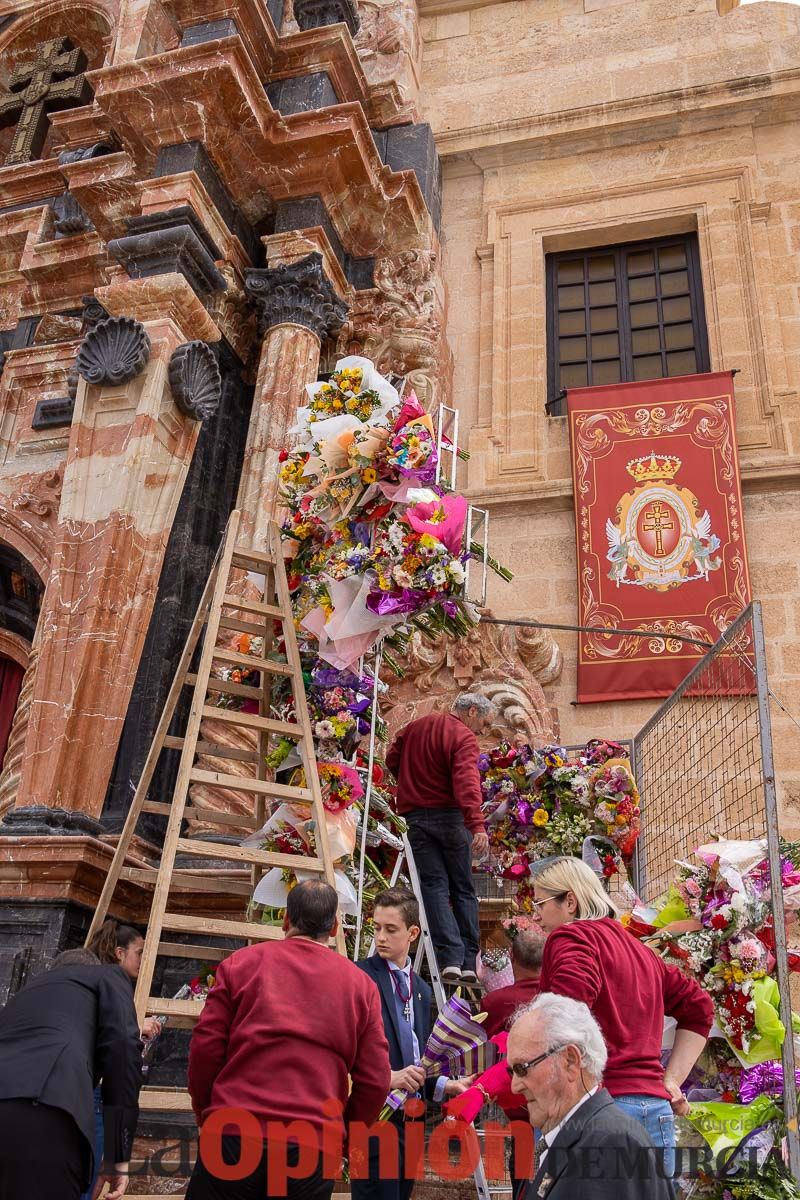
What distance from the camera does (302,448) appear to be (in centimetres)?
667

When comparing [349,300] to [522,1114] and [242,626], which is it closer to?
[242,626]

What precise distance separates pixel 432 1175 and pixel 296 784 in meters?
2.17

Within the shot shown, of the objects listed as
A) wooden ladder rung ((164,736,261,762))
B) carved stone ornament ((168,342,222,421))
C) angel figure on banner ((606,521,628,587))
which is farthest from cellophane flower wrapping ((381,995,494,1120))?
angel figure on banner ((606,521,628,587))

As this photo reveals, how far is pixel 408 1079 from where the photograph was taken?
372 centimetres

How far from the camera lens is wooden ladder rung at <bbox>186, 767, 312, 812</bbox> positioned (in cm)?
506

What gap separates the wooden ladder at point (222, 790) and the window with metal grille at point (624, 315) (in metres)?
5.33

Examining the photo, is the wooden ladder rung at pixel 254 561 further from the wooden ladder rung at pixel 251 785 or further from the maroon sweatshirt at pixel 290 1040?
the maroon sweatshirt at pixel 290 1040

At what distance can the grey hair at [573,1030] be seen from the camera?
8.23 ft

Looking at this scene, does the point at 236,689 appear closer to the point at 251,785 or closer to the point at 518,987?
the point at 251,785

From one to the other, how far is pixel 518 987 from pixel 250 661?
2.45 m

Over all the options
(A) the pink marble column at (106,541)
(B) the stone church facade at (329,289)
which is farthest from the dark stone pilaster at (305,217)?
(A) the pink marble column at (106,541)

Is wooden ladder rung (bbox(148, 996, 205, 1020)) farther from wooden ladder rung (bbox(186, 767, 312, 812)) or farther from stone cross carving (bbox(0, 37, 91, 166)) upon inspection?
stone cross carving (bbox(0, 37, 91, 166))

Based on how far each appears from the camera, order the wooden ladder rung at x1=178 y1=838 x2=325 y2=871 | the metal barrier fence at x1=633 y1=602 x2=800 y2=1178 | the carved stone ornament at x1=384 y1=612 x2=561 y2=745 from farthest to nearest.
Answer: the carved stone ornament at x1=384 y1=612 x2=561 y2=745
the metal barrier fence at x1=633 y1=602 x2=800 y2=1178
the wooden ladder rung at x1=178 y1=838 x2=325 y2=871

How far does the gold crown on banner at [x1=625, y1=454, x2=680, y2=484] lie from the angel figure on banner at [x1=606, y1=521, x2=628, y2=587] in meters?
0.56
